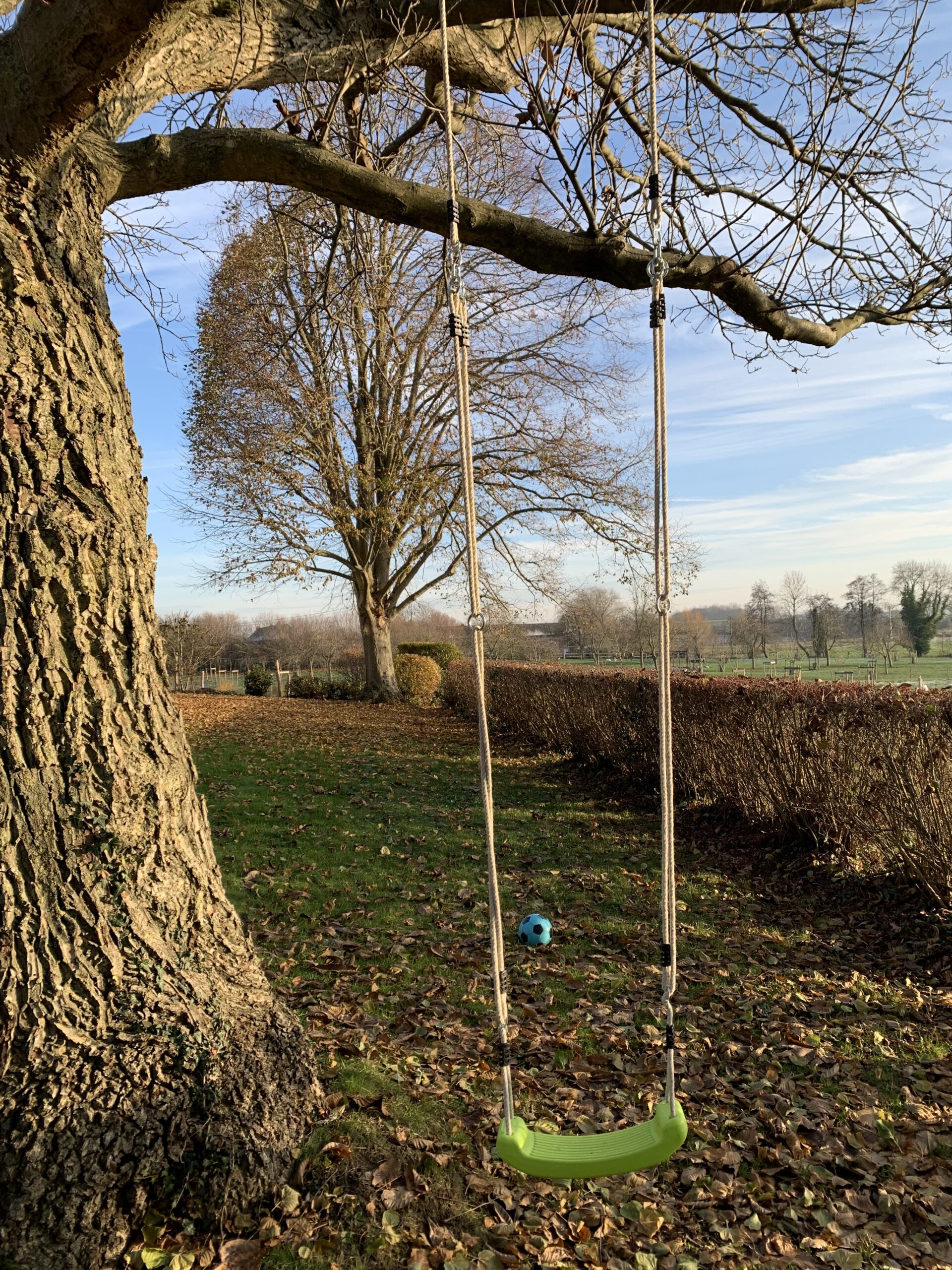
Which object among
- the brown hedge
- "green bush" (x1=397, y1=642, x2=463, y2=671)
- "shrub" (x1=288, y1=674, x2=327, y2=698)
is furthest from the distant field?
the brown hedge

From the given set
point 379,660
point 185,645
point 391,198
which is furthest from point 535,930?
point 185,645

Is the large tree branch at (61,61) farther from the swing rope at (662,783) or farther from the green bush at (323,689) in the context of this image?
the green bush at (323,689)

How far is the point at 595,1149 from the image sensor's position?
2.03 meters

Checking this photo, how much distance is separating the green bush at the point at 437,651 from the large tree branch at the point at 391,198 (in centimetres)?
1763

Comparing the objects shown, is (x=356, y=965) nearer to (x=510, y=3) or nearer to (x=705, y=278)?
(x=705, y=278)

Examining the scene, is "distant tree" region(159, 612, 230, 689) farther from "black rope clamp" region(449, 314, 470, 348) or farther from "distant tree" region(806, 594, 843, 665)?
"distant tree" region(806, 594, 843, 665)

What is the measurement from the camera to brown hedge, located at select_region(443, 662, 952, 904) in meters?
5.06

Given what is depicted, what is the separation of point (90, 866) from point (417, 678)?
673 inches

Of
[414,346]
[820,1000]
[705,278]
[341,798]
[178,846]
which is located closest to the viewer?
[178,846]

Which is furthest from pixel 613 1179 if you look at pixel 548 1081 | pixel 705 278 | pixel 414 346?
pixel 414 346

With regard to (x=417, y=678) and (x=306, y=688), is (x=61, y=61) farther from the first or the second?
(x=306, y=688)

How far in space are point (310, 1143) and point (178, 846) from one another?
107 centimetres

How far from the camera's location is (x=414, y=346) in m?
15.4

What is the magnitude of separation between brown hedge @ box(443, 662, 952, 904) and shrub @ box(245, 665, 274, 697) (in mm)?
13744
